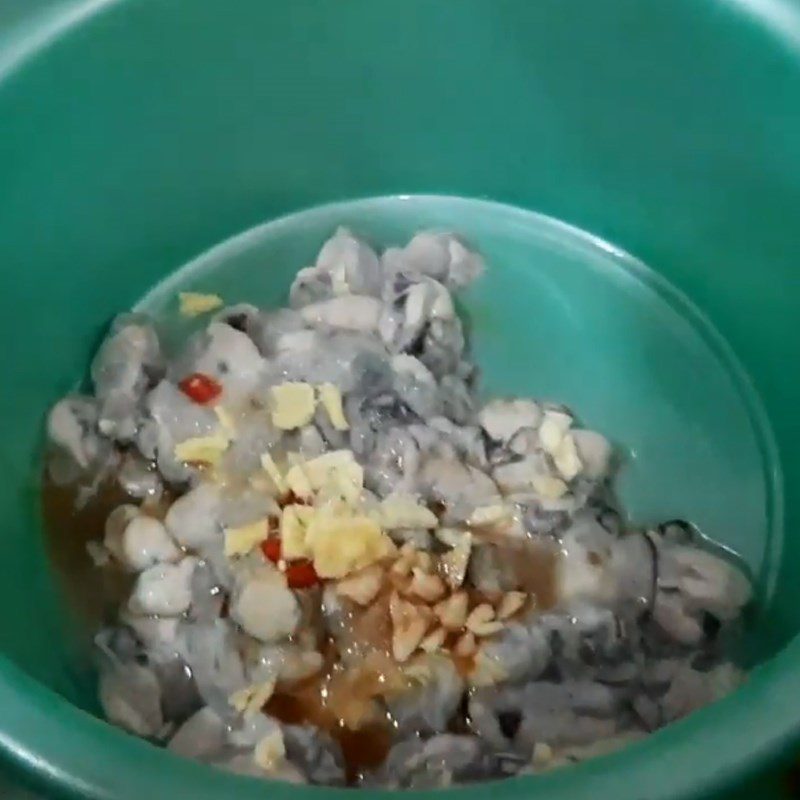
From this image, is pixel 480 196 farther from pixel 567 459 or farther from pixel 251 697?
pixel 251 697

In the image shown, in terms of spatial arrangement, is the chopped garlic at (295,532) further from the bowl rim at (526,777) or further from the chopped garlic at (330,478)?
the bowl rim at (526,777)

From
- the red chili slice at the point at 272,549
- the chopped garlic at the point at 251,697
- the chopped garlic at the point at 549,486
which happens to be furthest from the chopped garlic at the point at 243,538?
the chopped garlic at the point at 549,486

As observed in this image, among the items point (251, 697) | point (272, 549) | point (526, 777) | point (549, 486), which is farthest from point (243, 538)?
point (526, 777)

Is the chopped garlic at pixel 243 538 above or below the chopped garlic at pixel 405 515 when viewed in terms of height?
below

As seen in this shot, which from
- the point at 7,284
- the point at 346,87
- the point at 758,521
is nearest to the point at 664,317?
the point at 758,521

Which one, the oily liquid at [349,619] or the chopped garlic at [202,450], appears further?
the chopped garlic at [202,450]
